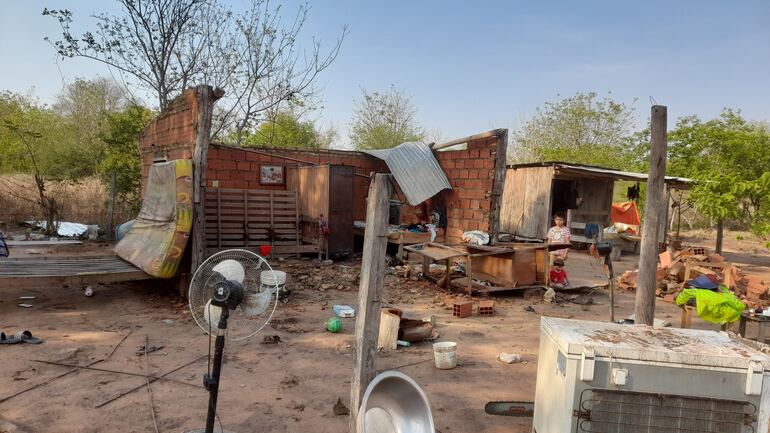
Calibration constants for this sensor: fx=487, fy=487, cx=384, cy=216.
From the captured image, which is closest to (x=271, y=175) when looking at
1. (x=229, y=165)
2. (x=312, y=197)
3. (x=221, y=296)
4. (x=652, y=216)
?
(x=229, y=165)

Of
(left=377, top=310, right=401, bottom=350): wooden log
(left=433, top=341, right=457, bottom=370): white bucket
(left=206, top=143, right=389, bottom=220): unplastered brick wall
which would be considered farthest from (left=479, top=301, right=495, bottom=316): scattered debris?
(left=206, top=143, right=389, bottom=220): unplastered brick wall

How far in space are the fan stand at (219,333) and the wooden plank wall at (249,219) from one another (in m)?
7.67

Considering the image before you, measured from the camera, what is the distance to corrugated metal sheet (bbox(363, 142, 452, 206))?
11.9m

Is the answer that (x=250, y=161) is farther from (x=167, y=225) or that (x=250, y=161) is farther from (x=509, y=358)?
(x=509, y=358)

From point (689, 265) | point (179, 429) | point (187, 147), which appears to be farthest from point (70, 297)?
point (689, 265)

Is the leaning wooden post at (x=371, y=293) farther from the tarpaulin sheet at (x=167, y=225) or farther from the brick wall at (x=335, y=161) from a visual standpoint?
the brick wall at (x=335, y=161)

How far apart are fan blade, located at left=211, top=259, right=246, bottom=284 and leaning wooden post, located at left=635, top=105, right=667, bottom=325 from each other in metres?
3.56

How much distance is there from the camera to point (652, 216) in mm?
4539

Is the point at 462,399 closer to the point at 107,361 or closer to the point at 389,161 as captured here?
the point at 107,361

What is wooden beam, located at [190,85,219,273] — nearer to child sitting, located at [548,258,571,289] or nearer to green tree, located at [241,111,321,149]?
child sitting, located at [548,258,571,289]

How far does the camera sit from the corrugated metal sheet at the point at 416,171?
39.2 ft

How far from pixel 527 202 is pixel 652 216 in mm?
11223

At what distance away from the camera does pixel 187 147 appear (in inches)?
349

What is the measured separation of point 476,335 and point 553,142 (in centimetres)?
2300
